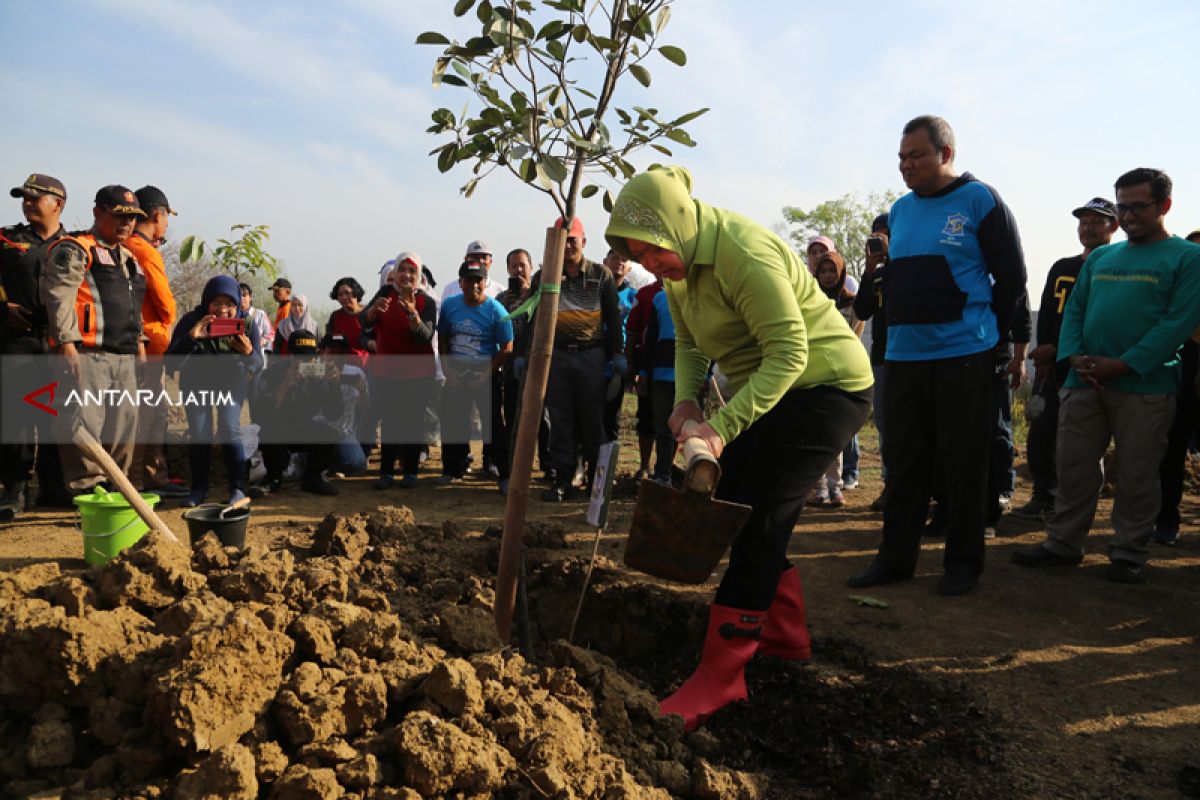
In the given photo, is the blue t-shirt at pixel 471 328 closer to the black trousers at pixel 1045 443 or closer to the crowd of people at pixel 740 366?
the crowd of people at pixel 740 366

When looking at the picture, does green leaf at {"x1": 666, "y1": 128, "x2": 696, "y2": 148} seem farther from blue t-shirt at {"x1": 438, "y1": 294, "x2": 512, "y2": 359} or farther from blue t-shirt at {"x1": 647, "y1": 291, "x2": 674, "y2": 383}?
blue t-shirt at {"x1": 438, "y1": 294, "x2": 512, "y2": 359}

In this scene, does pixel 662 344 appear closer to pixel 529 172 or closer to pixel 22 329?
pixel 529 172

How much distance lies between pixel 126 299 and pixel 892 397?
198 inches

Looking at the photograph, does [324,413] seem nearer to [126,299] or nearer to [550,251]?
[126,299]

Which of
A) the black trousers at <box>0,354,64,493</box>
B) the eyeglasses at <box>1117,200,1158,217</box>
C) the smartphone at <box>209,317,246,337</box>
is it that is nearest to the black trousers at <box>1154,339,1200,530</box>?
the eyeglasses at <box>1117,200,1158,217</box>

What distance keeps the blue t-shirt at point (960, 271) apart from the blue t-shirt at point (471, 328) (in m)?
3.68

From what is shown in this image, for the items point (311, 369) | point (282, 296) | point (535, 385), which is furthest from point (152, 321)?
point (535, 385)

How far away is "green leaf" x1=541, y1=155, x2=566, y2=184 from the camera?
81.7 inches

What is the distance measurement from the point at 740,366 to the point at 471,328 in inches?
169

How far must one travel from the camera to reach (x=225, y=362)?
5.84 m

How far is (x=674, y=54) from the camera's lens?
84.8 inches

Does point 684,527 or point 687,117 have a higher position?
point 687,117

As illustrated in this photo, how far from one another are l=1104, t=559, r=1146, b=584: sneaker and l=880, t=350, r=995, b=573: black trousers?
0.87 metres

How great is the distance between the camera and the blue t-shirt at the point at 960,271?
3793 mm
